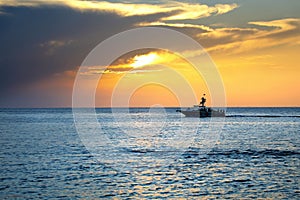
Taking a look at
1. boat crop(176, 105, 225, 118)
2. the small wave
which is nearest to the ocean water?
the small wave

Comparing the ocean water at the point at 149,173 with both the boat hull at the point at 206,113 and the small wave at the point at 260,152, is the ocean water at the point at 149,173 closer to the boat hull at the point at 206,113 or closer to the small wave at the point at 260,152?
the small wave at the point at 260,152

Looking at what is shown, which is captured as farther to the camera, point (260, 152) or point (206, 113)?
point (206, 113)

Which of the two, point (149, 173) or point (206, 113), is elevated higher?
point (206, 113)

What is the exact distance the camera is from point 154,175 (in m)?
38.6

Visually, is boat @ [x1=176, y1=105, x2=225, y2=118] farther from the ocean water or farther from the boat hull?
the ocean water

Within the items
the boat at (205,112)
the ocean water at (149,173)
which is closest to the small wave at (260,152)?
the ocean water at (149,173)

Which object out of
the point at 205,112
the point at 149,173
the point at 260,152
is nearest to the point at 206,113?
the point at 205,112

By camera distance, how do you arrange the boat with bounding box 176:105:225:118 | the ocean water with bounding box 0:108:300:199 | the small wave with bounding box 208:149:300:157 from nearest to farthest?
the ocean water with bounding box 0:108:300:199
the small wave with bounding box 208:149:300:157
the boat with bounding box 176:105:225:118

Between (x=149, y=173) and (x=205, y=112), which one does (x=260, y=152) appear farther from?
(x=205, y=112)

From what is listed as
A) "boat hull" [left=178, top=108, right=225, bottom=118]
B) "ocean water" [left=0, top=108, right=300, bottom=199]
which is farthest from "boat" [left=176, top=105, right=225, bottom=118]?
"ocean water" [left=0, top=108, right=300, bottom=199]

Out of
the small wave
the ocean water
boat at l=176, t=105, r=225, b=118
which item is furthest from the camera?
boat at l=176, t=105, r=225, b=118

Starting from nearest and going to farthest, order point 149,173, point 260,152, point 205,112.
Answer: point 149,173, point 260,152, point 205,112

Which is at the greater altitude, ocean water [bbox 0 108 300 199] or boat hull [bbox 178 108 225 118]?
boat hull [bbox 178 108 225 118]

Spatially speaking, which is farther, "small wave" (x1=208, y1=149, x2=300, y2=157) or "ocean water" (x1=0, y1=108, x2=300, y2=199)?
"small wave" (x1=208, y1=149, x2=300, y2=157)
